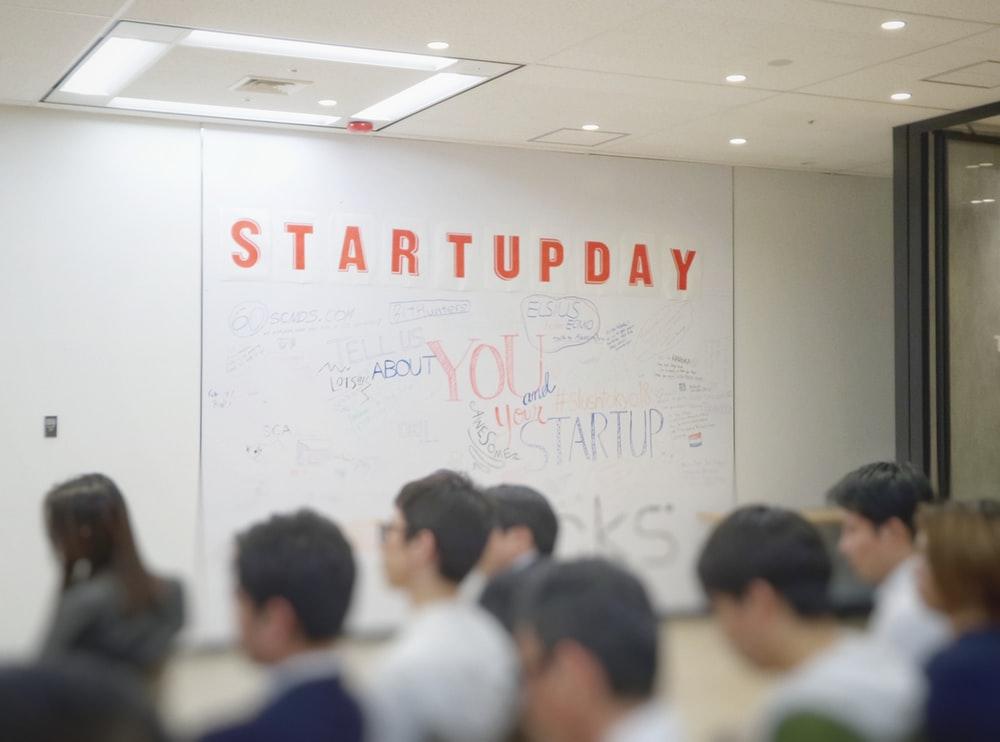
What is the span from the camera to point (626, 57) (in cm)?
438

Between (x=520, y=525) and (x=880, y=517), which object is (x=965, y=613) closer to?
(x=880, y=517)

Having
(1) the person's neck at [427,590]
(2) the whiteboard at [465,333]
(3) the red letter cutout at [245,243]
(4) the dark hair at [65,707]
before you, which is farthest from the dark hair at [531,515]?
(3) the red letter cutout at [245,243]

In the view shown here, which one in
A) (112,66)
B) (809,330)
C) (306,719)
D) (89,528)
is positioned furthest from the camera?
(809,330)

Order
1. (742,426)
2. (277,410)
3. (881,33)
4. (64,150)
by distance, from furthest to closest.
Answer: (742,426) → (277,410) → (64,150) → (881,33)

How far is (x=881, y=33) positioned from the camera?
13.4 ft

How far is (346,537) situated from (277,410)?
3694 mm

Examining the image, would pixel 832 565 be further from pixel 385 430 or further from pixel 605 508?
pixel 605 508

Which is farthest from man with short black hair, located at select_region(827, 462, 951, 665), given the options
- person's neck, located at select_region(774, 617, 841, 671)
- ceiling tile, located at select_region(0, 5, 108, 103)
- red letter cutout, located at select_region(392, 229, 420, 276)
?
red letter cutout, located at select_region(392, 229, 420, 276)

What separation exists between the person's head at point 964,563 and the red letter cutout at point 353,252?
12.8ft

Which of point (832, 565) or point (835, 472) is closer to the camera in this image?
point (832, 565)

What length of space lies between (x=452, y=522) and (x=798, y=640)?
2.76 feet

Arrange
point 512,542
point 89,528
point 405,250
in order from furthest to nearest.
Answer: point 405,250
point 512,542
point 89,528

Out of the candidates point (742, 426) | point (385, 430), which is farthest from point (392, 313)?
point (742, 426)

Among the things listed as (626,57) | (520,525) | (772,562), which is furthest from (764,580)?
(626,57)
